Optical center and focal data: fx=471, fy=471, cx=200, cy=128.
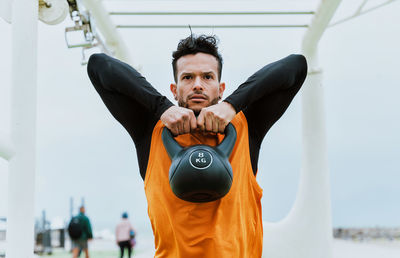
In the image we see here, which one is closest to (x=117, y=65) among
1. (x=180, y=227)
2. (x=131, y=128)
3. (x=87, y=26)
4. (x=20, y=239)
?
(x=131, y=128)

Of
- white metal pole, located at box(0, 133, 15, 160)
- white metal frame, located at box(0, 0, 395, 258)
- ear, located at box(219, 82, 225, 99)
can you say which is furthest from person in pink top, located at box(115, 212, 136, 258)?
ear, located at box(219, 82, 225, 99)

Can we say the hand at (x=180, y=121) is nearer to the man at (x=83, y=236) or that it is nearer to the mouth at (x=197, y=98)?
the mouth at (x=197, y=98)

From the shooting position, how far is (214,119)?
4.73 feet

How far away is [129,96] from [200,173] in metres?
0.45

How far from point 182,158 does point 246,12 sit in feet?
9.51

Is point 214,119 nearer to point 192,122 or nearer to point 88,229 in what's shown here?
point 192,122

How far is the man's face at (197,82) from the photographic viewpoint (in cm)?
158

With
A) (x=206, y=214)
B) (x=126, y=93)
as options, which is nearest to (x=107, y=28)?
(x=126, y=93)

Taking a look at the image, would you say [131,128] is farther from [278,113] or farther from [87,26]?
[87,26]

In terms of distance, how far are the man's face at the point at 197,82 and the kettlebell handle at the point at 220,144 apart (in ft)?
0.45

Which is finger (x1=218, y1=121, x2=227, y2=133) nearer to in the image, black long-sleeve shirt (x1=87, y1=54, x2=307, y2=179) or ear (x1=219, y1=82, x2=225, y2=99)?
black long-sleeve shirt (x1=87, y1=54, x2=307, y2=179)

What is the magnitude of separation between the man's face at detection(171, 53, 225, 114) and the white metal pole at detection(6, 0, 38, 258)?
0.60m

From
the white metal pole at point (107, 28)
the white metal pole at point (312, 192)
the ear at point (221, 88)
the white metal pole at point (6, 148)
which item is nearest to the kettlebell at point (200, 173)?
the ear at point (221, 88)

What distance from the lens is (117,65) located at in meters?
1.61
